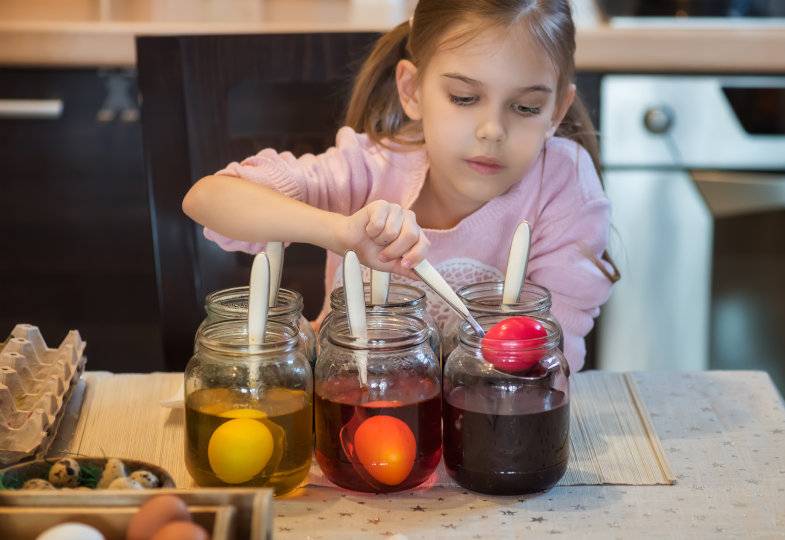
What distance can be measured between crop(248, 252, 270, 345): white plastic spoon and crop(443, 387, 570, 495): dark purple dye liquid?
0.16 metres

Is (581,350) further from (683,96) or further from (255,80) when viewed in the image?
(683,96)

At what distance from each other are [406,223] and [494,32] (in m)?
0.29

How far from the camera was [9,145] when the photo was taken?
5.73ft

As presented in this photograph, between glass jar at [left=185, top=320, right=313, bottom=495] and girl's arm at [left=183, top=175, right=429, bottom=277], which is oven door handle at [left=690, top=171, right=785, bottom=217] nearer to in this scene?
girl's arm at [left=183, top=175, right=429, bottom=277]

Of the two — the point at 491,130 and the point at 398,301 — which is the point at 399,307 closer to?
the point at 398,301

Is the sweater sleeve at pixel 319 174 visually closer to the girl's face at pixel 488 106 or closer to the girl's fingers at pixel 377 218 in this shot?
the girl's face at pixel 488 106

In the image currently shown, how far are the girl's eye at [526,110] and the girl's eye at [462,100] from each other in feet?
0.15

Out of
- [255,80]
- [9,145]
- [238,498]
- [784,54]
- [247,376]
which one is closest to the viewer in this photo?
[238,498]

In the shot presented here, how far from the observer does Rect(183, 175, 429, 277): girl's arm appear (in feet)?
2.64

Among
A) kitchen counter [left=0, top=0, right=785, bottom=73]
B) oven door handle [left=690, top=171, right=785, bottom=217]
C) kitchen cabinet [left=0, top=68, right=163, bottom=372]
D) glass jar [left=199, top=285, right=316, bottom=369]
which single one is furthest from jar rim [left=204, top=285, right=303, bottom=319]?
oven door handle [left=690, top=171, right=785, bottom=217]

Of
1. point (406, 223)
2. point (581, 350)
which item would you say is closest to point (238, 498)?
point (406, 223)

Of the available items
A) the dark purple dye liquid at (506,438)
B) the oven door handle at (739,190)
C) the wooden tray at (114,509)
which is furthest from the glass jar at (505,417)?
the oven door handle at (739,190)

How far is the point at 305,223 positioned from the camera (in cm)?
93

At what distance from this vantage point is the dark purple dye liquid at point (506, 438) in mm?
738
